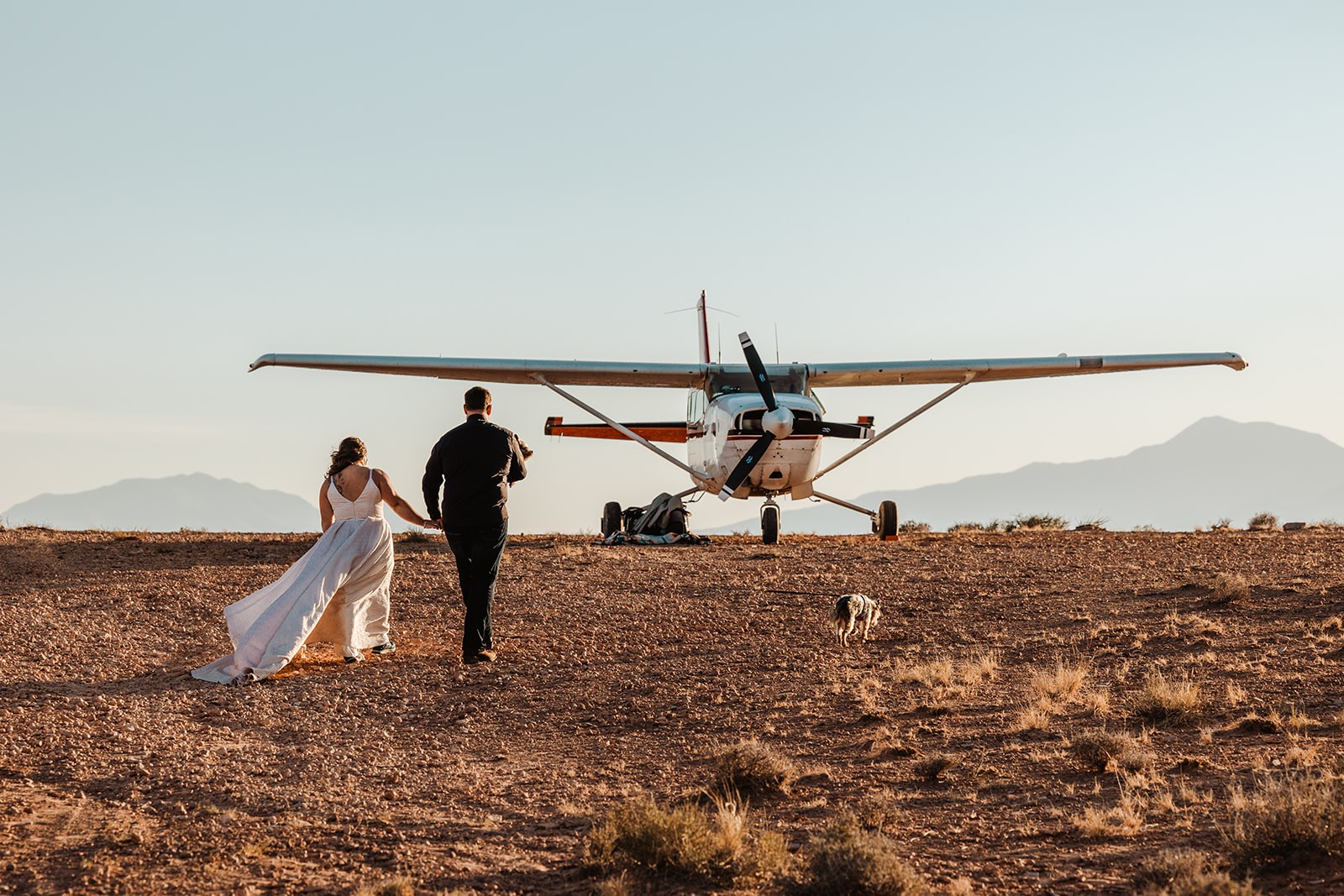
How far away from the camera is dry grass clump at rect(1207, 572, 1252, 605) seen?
1126 cm

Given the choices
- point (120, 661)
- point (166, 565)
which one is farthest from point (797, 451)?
point (120, 661)

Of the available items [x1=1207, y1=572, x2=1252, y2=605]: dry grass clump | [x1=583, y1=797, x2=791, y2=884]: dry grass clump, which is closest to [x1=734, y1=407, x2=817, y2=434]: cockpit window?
[x1=1207, y1=572, x2=1252, y2=605]: dry grass clump

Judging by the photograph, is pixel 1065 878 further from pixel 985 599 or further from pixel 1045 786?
pixel 985 599

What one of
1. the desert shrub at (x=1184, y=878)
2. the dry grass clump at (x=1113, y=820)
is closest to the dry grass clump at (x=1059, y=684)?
the dry grass clump at (x=1113, y=820)

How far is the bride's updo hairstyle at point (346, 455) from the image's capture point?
30.0 ft

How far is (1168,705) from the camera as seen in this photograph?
6871 millimetres

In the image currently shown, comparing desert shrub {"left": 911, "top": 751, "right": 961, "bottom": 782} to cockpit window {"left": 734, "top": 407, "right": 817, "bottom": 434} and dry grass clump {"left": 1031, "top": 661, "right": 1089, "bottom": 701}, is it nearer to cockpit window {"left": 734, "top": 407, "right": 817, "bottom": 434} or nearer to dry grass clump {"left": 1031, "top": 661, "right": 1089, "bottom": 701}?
dry grass clump {"left": 1031, "top": 661, "right": 1089, "bottom": 701}

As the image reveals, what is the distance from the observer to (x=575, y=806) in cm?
556

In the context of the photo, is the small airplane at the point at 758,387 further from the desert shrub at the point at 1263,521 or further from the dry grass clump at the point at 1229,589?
the dry grass clump at the point at 1229,589

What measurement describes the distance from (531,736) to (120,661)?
370 cm

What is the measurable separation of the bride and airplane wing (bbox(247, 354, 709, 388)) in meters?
12.5

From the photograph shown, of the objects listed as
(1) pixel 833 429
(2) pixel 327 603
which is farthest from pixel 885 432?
(2) pixel 327 603

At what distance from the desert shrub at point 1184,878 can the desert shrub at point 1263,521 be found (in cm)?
2067

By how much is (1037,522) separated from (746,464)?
9416 mm
